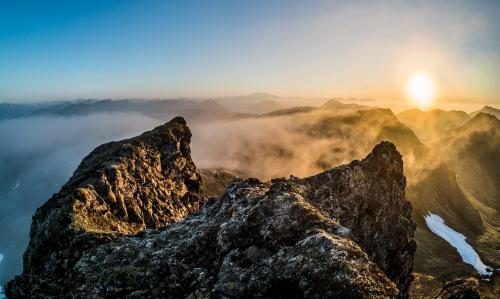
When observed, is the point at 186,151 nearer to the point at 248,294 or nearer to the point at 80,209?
the point at 80,209

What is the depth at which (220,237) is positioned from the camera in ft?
138

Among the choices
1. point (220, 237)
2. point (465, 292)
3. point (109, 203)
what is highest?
point (220, 237)

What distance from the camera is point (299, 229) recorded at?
38.5 metres

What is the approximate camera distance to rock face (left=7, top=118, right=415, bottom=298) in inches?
1230

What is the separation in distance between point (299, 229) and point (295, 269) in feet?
25.6

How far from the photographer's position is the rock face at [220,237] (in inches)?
1230

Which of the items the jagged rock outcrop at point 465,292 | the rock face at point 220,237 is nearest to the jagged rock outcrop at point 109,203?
the rock face at point 220,237

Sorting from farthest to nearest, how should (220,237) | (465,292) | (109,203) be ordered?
(109,203)
(220,237)
(465,292)

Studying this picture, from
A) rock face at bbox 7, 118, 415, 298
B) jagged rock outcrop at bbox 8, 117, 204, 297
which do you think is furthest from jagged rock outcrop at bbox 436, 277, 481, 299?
jagged rock outcrop at bbox 8, 117, 204, 297

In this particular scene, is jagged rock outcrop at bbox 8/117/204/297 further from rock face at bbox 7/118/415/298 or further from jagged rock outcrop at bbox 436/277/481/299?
jagged rock outcrop at bbox 436/277/481/299

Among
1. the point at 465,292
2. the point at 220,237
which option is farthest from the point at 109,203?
the point at 465,292

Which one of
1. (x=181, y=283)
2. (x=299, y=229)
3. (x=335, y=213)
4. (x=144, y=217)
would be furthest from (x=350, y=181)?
(x=181, y=283)

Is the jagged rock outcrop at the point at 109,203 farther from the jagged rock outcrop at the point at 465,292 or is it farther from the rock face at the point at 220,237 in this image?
the jagged rock outcrop at the point at 465,292

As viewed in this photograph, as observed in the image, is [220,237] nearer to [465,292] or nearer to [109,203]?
[465,292]
